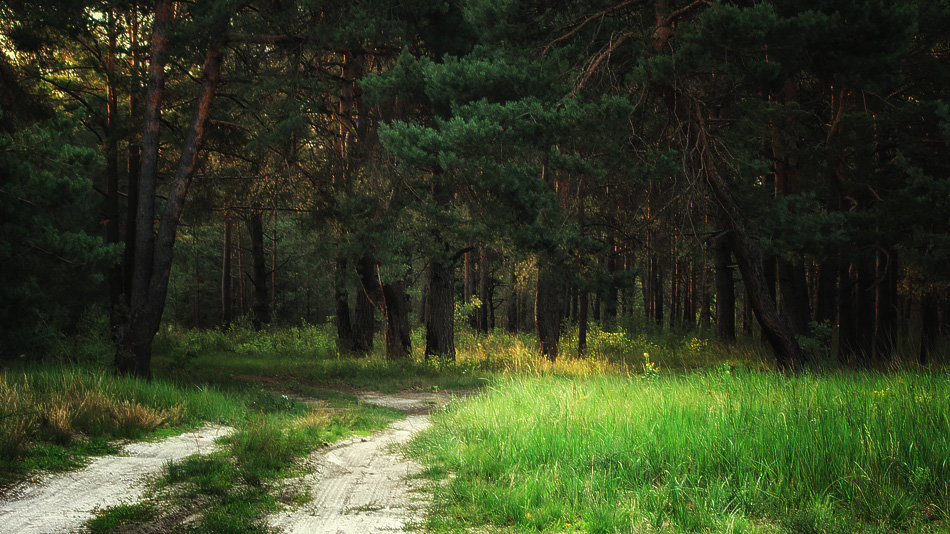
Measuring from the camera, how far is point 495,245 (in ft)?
40.9

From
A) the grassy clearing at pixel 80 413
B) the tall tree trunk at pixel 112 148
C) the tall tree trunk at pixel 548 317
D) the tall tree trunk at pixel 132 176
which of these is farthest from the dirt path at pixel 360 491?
the tall tree trunk at pixel 132 176

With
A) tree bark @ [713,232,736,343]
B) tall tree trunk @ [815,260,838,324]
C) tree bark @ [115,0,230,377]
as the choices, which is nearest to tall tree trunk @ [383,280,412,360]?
tree bark @ [115,0,230,377]

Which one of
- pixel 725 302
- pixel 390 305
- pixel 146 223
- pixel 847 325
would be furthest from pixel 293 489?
pixel 725 302

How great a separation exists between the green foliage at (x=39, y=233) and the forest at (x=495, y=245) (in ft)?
0.21

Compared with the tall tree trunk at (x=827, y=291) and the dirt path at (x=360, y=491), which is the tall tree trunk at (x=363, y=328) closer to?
the dirt path at (x=360, y=491)

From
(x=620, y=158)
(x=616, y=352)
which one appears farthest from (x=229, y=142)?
(x=616, y=352)

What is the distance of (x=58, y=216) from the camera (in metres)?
10.9

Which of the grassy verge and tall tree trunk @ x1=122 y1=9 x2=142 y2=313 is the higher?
tall tree trunk @ x1=122 y1=9 x2=142 y2=313

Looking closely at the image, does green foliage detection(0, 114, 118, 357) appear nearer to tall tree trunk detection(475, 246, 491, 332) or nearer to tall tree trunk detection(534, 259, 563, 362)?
tall tree trunk detection(534, 259, 563, 362)

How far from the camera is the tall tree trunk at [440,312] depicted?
16625 millimetres

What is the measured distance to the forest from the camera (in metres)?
4.64

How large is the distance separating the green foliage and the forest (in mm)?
65

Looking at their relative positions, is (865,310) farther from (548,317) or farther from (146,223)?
(146,223)

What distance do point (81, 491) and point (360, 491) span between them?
2322mm
